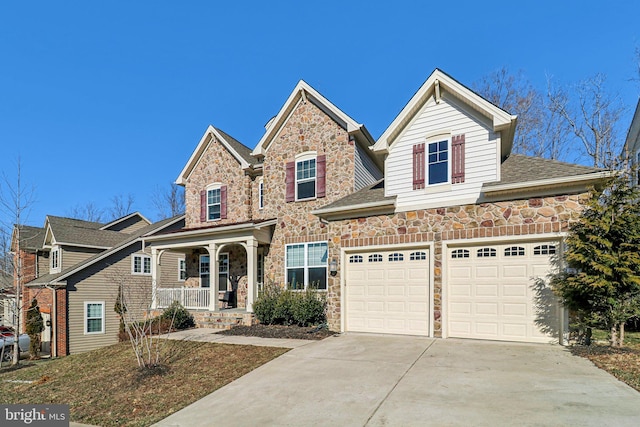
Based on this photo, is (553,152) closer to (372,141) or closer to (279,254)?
(372,141)

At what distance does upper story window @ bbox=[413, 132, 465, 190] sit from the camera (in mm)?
9820

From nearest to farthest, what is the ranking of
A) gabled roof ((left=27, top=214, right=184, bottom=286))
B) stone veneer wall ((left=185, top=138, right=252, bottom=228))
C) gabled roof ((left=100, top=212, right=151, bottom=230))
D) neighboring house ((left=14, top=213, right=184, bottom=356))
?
stone veneer wall ((left=185, top=138, right=252, bottom=228))
neighboring house ((left=14, top=213, right=184, bottom=356))
gabled roof ((left=27, top=214, right=184, bottom=286))
gabled roof ((left=100, top=212, right=151, bottom=230))

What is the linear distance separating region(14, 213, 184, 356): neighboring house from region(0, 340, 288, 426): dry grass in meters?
8.07

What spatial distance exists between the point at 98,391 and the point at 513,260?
9465 mm

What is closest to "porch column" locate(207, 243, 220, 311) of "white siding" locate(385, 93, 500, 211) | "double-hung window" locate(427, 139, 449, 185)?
"white siding" locate(385, 93, 500, 211)

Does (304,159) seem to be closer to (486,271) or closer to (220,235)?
(220,235)

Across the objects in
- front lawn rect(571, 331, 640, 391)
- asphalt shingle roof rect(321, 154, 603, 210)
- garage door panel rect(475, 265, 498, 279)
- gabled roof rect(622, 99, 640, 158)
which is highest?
gabled roof rect(622, 99, 640, 158)

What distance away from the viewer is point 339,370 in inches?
276

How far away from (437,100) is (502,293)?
216 inches

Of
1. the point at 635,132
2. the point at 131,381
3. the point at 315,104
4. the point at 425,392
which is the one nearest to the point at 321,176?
the point at 315,104

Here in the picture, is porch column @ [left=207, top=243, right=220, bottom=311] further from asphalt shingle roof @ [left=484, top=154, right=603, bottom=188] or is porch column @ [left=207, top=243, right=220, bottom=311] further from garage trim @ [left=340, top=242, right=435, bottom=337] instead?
asphalt shingle roof @ [left=484, top=154, right=603, bottom=188]

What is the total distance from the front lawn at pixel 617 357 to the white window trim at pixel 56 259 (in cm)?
2287

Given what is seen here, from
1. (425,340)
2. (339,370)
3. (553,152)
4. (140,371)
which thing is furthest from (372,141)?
(553,152)

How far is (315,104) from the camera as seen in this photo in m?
14.4
